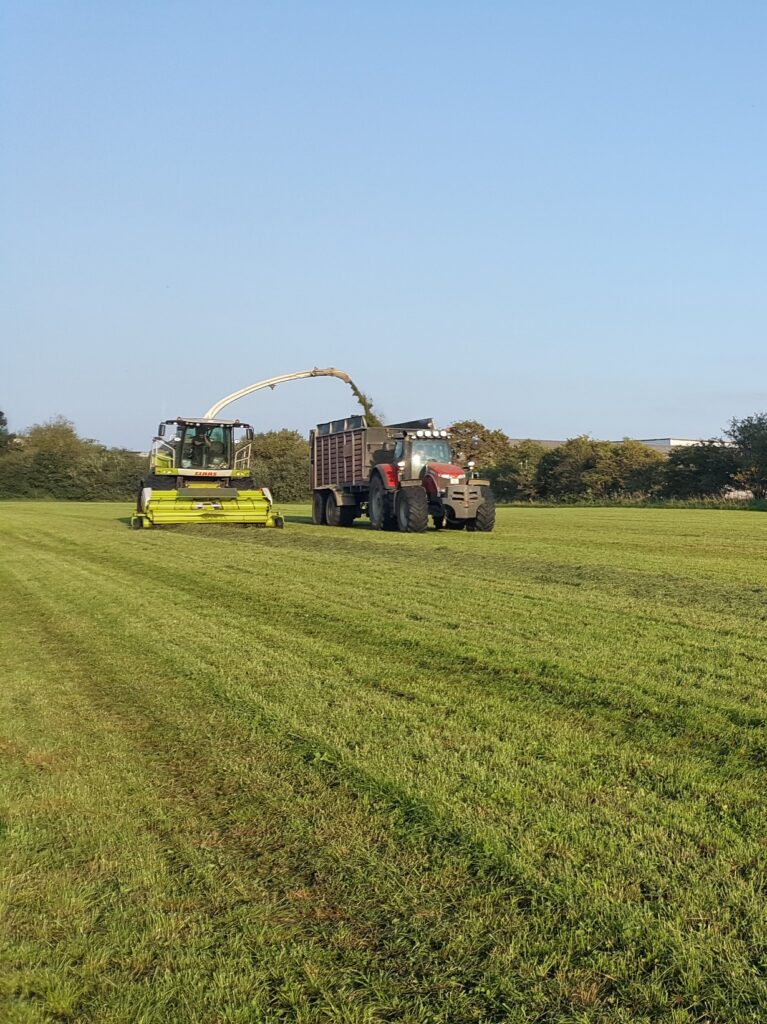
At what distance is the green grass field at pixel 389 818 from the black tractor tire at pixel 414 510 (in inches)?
465

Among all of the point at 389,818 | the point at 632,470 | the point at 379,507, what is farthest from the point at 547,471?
the point at 389,818

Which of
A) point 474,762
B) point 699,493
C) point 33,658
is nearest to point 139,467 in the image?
point 699,493

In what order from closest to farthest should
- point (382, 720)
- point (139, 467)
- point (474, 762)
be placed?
point (474, 762)
point (382, 720)
point (139, 467)

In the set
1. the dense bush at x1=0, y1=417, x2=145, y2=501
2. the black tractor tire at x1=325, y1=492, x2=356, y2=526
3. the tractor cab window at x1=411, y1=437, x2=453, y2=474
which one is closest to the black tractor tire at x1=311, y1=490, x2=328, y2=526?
the black tractor tire at x1=325, y1=492, x2=356, y2=526

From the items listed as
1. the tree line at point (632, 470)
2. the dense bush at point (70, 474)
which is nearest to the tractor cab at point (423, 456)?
the tree line at point (632, 470)

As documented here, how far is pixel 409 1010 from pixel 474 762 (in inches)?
76.3

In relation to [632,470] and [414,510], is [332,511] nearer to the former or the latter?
[414,510]

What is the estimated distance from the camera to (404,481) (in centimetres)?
2153

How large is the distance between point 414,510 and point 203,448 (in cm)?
792

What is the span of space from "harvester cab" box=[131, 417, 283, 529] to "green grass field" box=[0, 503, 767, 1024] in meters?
14.7

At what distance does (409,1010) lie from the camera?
2451 mm

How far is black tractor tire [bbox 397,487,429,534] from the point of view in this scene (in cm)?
2042

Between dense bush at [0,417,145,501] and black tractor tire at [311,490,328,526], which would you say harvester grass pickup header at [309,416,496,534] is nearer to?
black tractor tire at [311,490,328,526]

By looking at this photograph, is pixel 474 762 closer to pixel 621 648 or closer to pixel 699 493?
pixel 621 648
